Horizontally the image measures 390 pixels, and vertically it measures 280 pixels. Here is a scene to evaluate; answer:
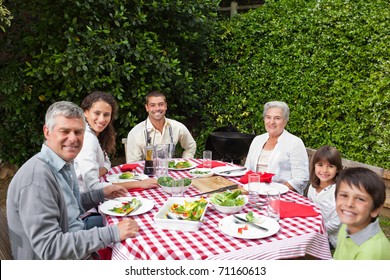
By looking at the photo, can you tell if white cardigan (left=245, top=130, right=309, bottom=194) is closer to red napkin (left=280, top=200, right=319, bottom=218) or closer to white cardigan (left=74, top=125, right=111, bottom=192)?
red napkin (left=280, top=200, right=319, bottom=218)

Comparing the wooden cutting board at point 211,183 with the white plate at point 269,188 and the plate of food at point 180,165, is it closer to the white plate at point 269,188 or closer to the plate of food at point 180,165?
the white plate at point 269,188

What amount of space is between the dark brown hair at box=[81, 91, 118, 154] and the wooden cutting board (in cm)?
108

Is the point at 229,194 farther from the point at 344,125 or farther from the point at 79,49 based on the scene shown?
the point at 79,49

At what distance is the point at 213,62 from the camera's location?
6328mm

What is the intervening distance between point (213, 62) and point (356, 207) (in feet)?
15.9

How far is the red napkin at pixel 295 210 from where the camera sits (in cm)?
232

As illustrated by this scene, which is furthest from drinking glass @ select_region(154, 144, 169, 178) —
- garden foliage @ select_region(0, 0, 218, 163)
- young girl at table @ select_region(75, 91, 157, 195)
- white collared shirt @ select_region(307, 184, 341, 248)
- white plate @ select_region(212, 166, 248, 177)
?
garden foliage @ select_region(0, 0, 218, 163)

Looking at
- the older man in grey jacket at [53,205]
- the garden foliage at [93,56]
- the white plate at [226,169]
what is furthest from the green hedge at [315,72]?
the older man in grey jacket at [53,205]

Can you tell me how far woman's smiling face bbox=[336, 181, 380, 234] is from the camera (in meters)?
1.79

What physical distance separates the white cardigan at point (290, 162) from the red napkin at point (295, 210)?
0.89m

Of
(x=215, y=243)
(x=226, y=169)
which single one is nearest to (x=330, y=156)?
(x=226, y=169)

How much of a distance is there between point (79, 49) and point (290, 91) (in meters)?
2.94

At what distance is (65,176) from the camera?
2.22m

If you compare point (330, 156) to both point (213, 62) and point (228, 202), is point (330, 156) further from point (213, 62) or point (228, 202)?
point (213, 62)
